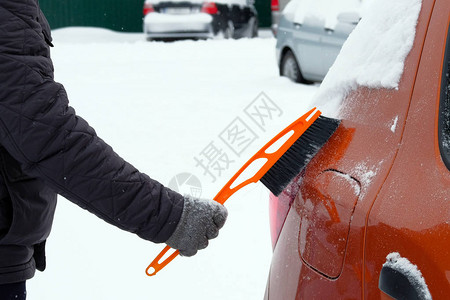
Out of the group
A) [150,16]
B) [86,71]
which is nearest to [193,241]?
[86,71]

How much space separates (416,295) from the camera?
A: 51.2 inches

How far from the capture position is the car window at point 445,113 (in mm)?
1396

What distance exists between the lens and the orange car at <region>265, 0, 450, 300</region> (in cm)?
132

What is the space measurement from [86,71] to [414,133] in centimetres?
1010

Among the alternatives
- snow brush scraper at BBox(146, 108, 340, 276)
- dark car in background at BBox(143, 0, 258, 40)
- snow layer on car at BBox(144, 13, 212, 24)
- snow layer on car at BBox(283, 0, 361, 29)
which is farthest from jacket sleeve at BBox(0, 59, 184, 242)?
snow layer on car at BBox(144, 13, 212, 24)

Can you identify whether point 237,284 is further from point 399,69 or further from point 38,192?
point 399,69

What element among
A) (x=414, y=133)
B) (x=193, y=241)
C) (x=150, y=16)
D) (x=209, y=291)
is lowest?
(x=150, y=16)

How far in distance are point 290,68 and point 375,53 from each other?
7.93m

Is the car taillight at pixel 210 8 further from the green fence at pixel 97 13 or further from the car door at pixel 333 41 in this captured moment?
the green fence at pixel 97 13

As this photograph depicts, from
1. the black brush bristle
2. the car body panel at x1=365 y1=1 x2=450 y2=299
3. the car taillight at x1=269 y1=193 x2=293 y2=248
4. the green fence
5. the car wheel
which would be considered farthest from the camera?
the green fence

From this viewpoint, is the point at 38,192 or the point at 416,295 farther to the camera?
the point at 38,192
